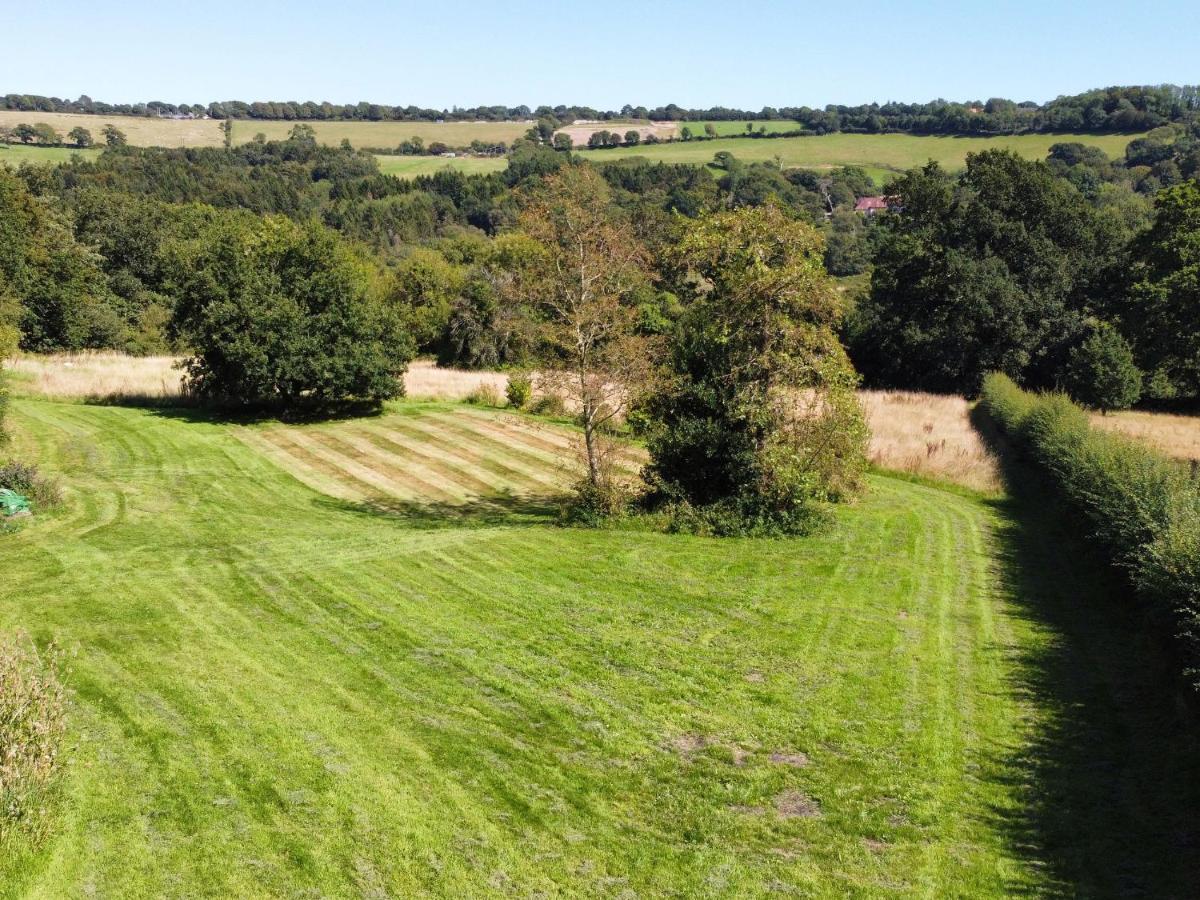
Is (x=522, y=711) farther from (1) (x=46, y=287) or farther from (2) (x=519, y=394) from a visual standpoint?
(1) (x=46, y=287)

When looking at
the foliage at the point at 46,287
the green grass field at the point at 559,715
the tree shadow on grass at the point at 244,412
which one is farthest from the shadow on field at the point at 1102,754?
the foliage at the point at 46,287

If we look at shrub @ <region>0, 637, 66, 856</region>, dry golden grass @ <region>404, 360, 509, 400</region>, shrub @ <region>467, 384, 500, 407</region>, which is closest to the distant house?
dry golden grass @ <region>404, 360, 509, 400</region>

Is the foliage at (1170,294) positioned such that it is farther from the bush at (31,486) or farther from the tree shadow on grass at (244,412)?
the bush at (31,486)

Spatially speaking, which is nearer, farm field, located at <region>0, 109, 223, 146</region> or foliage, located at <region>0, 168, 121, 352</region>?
foliage, located at <region>0, 168, 121, 352</region>

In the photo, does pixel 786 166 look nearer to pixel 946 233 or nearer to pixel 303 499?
pixel 946 233

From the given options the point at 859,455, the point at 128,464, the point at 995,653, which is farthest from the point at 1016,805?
the point at 128,464

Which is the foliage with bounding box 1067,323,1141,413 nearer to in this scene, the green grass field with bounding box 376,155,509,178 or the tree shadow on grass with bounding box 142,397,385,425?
the tree shadow on grass with bounding box 142,397,385,425

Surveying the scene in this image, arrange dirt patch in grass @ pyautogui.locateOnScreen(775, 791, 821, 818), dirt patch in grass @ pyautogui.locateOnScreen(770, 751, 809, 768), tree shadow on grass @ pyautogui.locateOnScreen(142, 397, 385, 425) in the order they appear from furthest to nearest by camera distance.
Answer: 1. tree shadow on grass @ pyautogui.locateOnScreen(142, 397, 385, 425)
2. dirt patch in grass @ pyautogui.locateOnScreen(770, 751, 809, 768)
3. dirt patch in grass @ pyautogui.locateOnScreen(775, 791, 821, 818)
